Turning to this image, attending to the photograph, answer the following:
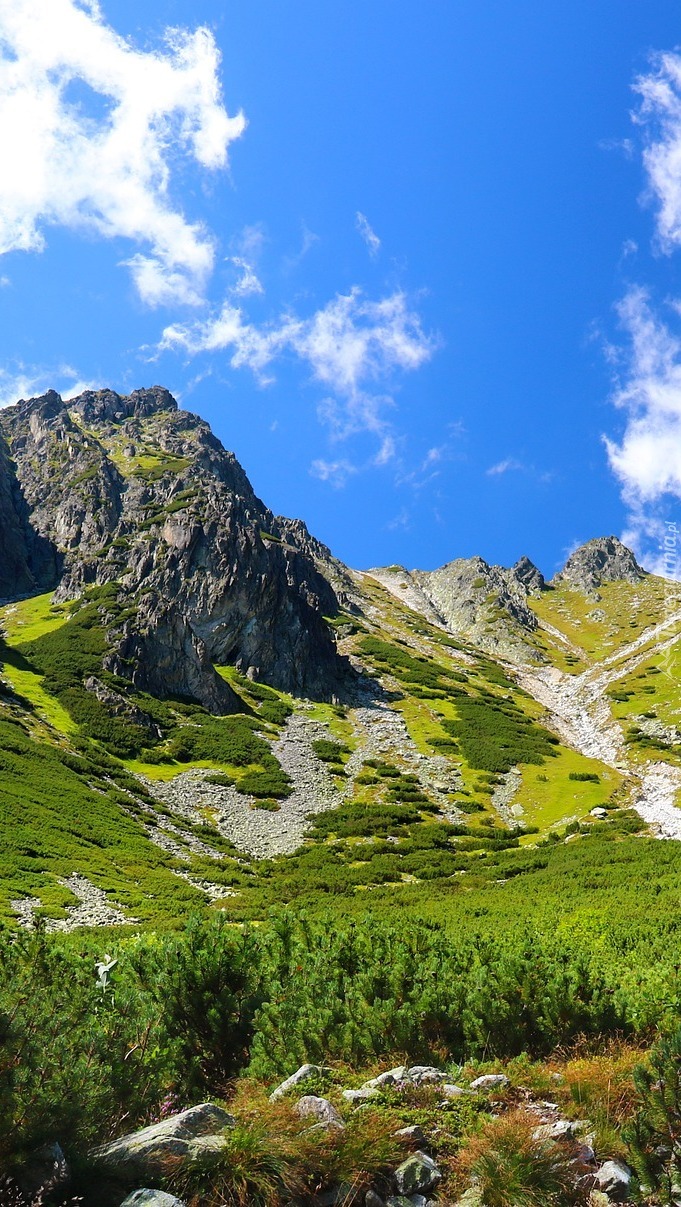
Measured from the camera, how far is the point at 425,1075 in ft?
21.7

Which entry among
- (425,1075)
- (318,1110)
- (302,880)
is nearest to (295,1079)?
(318,1110)

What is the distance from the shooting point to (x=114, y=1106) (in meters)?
5.55

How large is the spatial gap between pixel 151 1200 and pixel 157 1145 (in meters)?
0.54

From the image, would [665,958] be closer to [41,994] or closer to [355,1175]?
[355,1175]

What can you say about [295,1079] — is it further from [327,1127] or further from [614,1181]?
[614,1181]

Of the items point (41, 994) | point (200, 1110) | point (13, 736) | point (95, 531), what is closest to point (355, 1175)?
point (200, 1110)

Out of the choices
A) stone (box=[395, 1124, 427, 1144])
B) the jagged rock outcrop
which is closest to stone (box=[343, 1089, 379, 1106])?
stone (box=[395, 1124, 427, 1144])

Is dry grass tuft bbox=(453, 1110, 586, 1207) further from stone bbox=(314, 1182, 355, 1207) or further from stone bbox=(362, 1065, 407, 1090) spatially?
stone bbox=(362, 1065, 407, 1090)

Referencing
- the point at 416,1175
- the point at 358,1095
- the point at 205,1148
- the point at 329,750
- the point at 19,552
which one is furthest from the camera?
the point at 19,552

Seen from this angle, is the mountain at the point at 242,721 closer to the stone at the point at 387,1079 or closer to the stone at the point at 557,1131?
the stone at the point at 387,1079

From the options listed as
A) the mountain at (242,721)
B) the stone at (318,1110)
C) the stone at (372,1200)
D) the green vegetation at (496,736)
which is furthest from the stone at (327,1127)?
the green vegetation at (496,736)

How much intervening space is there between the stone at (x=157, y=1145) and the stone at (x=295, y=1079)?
849mm

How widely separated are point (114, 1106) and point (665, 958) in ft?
34.8

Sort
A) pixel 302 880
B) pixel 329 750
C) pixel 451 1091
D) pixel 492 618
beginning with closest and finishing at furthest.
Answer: pixel 451 1091, pixel 302 880, pixel 329 750, pixel 492 618
